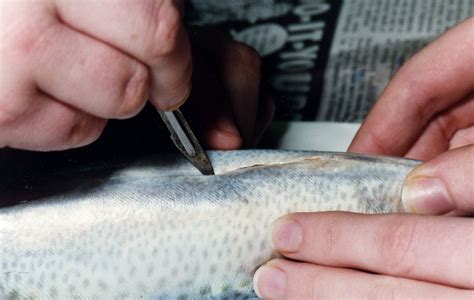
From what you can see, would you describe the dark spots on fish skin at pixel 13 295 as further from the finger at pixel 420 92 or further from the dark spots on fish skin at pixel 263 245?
the finger at pixel 420 92

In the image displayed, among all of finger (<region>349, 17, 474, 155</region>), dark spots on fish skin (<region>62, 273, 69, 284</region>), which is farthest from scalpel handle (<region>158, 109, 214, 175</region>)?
finger (<region>349, 17, 474, 155</region>)

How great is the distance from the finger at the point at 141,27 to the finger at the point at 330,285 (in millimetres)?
160

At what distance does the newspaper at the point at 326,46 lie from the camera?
81 centimetres

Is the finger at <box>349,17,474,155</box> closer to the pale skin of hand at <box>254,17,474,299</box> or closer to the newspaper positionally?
the newspaper

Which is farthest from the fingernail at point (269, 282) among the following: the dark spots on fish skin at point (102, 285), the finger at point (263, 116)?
the finger at point (263, 116)

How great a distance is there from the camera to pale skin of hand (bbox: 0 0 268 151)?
36cm

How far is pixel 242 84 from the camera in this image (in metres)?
0.64

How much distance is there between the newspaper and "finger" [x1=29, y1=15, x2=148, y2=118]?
403 mm

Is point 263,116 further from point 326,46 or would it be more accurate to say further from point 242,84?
point 326,46

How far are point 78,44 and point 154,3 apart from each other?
0.05 m

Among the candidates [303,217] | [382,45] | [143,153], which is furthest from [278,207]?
[382,45]

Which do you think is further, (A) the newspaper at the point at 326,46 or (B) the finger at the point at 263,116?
(A) the newspaper at the point at 326,46

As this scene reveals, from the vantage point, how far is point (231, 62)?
0.64 m

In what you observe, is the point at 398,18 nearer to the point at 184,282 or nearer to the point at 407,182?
the point at 407,182
